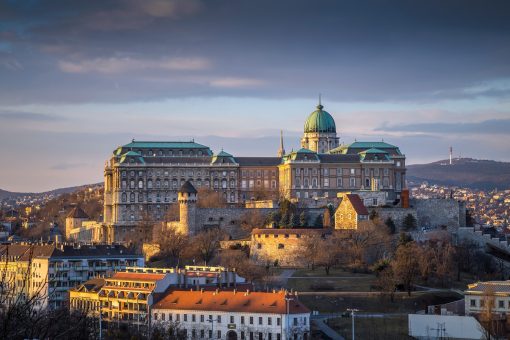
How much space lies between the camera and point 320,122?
173m

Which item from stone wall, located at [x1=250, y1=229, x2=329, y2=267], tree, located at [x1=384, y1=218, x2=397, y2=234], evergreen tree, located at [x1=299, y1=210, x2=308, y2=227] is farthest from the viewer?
evergreen tree, located at [x1=299, y1=210, x2=308, y2=227]

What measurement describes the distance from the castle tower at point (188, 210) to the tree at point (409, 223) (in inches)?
953

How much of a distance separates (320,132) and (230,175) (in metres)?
24.7

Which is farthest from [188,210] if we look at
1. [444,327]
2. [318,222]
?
[444,327]

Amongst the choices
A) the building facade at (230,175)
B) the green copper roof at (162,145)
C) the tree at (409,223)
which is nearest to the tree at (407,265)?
the tree at (409,223)

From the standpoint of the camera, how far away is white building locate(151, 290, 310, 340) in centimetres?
8194

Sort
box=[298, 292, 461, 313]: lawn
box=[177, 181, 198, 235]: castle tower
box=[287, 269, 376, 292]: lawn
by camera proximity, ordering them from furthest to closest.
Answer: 1. box=[177, 181, 198, 235]: castle tower
2. box=[287, 269, 376, 292]: lawn
3. box=[298, 292, 461, 313]: lawn

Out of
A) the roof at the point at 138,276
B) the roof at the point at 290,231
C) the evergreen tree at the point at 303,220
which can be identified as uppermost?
the evergreen tree at the point at 303,220

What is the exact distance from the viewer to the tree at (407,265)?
324 ft

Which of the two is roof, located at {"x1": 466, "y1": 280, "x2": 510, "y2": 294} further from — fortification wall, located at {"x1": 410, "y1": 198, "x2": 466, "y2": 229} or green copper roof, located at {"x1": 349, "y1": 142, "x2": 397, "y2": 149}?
green copper roof, located at {"x1": 349, "y1": 142, "x2": 397, "y2": 149}

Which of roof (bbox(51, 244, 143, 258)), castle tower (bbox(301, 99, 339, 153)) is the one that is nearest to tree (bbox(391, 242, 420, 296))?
roof (bbox(51, 244, 143, 258))

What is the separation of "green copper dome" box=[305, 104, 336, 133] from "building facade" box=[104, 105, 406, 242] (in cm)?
1285

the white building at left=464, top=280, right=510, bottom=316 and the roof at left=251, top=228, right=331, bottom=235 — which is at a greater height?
the roof at left=251, top=228, right=331, bottom=235

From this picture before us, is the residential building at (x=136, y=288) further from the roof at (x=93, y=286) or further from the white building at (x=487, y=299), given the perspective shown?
the white building at (x=487, y=299)
